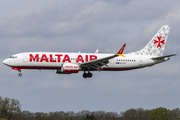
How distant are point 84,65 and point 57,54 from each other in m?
6.12

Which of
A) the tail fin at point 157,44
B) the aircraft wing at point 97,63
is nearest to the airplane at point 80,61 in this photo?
the aircraft wing at point 97,63

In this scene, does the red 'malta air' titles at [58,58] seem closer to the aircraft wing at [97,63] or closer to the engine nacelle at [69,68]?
the engine nacelle at [69,68]

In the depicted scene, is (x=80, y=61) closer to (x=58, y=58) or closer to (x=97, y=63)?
(x=97, y=63)

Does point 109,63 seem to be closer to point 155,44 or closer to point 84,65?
point 84,65

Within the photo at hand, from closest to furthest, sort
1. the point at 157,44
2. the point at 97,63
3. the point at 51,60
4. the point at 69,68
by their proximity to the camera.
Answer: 1. the point at 69,68
2. the point at 51,60
3. the point at 97,63
4. the point at 157,44

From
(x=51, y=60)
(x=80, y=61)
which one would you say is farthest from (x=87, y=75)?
(x=51, y=60)

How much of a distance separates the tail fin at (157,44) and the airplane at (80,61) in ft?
4.51

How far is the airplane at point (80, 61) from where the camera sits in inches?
3014

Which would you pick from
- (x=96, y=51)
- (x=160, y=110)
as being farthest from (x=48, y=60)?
(x=160, y=110)

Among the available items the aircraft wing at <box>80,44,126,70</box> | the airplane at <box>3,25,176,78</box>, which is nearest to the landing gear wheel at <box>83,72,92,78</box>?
the airplane at <box>3,25,176,78</box>

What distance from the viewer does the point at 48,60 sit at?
7675 cm

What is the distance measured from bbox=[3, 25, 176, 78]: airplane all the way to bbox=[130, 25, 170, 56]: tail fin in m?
1.37

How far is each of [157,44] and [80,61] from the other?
67.7ft

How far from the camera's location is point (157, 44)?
288ft
